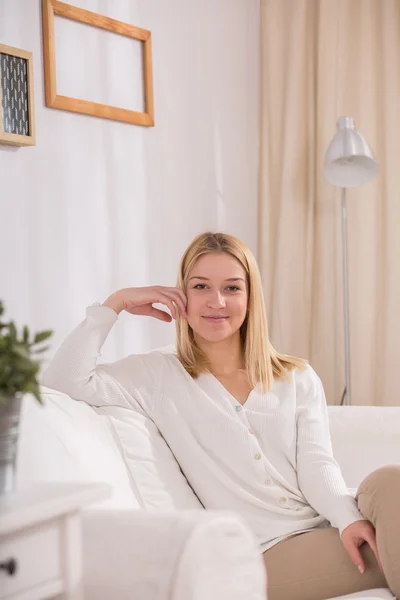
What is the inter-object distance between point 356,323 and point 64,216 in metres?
1.40

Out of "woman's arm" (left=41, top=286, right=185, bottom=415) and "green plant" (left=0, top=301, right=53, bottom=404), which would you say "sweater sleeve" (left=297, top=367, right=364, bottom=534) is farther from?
"green plant" (left=0, top=301, right=53, bottom=404)

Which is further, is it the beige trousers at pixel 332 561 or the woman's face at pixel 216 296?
the woman's face at pixel 216 296

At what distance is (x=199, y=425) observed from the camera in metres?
1.84

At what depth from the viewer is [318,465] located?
185 cm

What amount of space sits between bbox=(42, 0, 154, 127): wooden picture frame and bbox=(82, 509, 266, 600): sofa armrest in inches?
59.6

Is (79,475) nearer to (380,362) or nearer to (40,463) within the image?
(40,463)

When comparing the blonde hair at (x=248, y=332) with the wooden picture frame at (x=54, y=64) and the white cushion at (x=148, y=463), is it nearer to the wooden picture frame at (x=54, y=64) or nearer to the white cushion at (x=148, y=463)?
the white cushion at (x=148, y=463)

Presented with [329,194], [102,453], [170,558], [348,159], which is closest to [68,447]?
[102,453]

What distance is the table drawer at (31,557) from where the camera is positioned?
3.15 ft


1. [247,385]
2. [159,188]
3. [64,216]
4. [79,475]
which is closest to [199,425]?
[247,385]

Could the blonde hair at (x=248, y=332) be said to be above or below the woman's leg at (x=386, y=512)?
above

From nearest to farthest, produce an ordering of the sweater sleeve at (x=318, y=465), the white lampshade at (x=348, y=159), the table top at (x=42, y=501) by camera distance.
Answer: the table top at (x=42, y=501)
the sweater sleeve at (x=318, y=465)
the white lampshade at (x=348, y=159)

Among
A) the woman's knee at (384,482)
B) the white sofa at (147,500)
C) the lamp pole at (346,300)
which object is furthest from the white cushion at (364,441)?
the lamp pole at (346,300)

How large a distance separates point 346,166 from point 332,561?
1832mm
